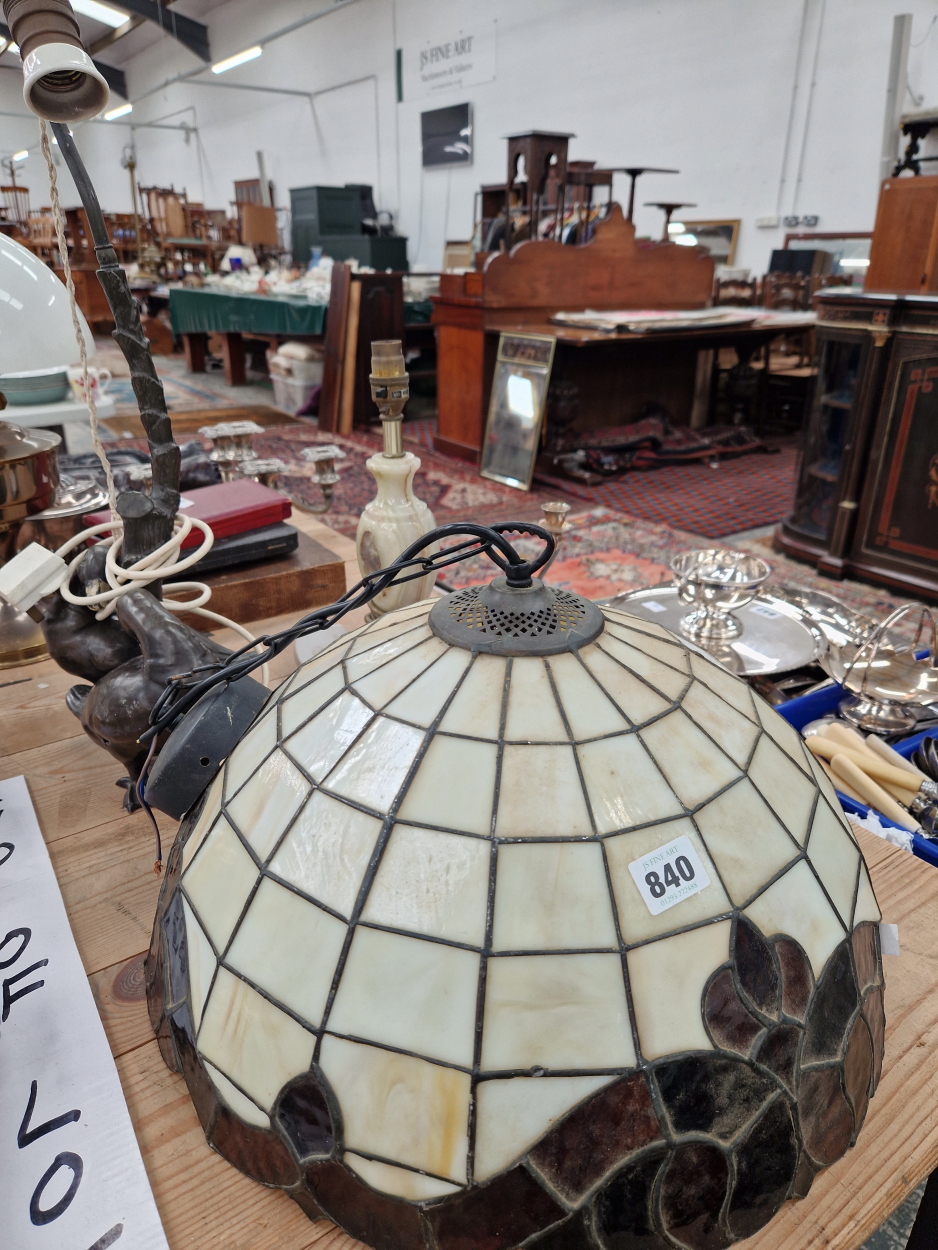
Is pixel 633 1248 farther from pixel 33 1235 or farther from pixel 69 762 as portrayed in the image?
pixel 69 762

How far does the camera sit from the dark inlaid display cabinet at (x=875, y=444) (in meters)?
2.63

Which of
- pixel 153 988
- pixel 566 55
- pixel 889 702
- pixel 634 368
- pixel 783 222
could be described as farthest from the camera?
pixel 566 55

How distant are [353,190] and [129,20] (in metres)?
6.51

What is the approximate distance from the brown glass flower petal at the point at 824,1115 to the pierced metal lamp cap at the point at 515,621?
0.88 feet

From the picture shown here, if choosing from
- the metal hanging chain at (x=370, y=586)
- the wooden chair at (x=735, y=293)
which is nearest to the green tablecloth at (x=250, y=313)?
the wooden chair at (x=735, y=293)

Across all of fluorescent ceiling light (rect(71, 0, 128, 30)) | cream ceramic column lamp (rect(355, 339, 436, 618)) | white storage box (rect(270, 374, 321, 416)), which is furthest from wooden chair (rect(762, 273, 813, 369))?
fluorescent ceiling light (rect(71, 0, 128, 30))

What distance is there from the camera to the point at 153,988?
56cm

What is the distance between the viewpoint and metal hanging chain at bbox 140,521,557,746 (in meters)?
0.49

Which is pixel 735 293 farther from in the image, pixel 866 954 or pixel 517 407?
pixel 866 954

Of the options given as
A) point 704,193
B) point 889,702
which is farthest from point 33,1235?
point 704,193

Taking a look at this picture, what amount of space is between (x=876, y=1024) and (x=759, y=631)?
45.6 inches

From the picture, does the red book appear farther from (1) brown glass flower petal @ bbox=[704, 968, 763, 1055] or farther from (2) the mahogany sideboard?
(2) the mahogany sideboard

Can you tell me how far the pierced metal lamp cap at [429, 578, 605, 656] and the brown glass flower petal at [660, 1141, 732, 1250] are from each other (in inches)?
10.4

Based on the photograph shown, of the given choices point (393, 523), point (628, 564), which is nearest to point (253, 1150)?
point (393, 523)
